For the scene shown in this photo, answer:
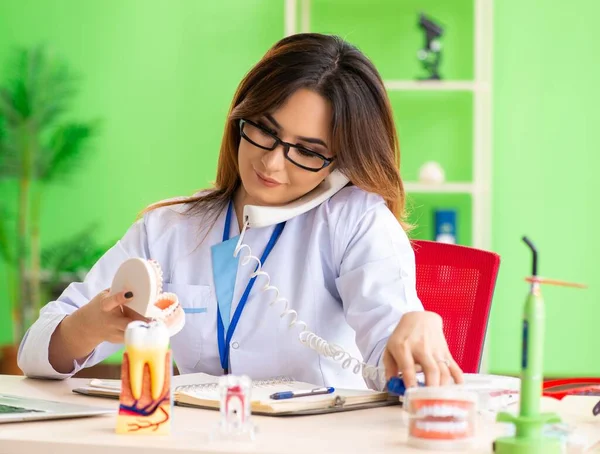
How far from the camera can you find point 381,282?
6.33 ft

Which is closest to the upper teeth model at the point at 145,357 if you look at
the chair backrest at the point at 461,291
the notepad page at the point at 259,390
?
the notepad page at the point at 259,390

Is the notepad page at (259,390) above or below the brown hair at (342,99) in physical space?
below

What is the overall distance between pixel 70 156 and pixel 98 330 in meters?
3.46

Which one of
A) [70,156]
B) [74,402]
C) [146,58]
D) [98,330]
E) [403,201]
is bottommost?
[74,402]

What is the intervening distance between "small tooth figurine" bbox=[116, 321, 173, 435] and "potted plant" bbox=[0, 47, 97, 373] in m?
3.79

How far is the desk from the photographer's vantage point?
4.19 feet

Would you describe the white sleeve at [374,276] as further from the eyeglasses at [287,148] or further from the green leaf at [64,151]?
the green leaf at [64,151]

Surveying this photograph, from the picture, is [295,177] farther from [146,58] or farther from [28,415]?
[146,58]

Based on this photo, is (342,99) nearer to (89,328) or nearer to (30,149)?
(89,328)

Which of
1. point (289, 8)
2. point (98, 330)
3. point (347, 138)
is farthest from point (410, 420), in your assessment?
point (289, 8)

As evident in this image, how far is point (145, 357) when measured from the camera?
1349mm

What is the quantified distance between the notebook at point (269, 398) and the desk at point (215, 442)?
2 centimetres

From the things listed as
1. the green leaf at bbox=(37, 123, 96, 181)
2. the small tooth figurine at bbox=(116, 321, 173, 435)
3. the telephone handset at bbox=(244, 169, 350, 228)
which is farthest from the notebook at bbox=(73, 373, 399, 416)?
the green leaf at bbox=(37, 123, 96, 181)

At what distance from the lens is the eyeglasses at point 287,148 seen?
195cm
